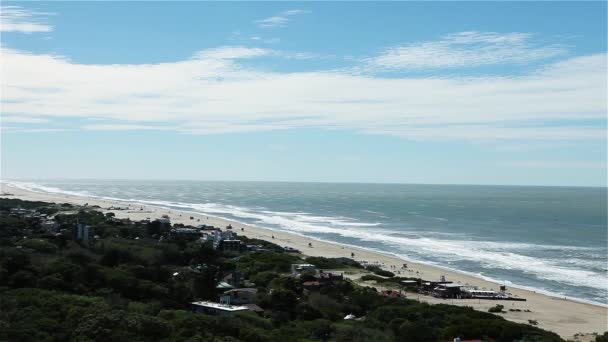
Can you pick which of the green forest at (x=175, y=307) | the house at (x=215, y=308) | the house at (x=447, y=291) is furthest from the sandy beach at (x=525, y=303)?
the house at (x=215, y=308)

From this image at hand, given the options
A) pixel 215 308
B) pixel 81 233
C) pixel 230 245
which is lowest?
pixel 230 245

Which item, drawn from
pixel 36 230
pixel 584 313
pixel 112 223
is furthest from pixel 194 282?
pixel 112 223

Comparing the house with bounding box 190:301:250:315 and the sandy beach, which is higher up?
the house with bounding box 190:301:250:315

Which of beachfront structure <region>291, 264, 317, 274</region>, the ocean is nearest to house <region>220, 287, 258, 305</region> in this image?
beachfront structure <region>291, 264, 317, 274</region>

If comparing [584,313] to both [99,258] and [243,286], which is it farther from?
[99,258]

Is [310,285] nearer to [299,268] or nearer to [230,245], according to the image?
[299,268]

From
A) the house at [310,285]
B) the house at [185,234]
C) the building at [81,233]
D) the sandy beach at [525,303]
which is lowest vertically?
the sandy beach at [525,303]

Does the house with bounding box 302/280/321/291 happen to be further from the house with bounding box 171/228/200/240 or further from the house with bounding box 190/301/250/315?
the house with bounding box 171/228/200/240

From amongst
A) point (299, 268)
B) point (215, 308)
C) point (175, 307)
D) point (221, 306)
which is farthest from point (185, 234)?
point (215, 308)

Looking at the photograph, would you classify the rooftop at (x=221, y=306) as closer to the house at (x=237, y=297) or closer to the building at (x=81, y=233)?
the house at (x=237, y=297)

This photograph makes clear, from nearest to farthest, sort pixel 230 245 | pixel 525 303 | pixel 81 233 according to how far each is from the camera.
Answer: pixel 525 303 < pixel 81 233 < pixel 230 245
